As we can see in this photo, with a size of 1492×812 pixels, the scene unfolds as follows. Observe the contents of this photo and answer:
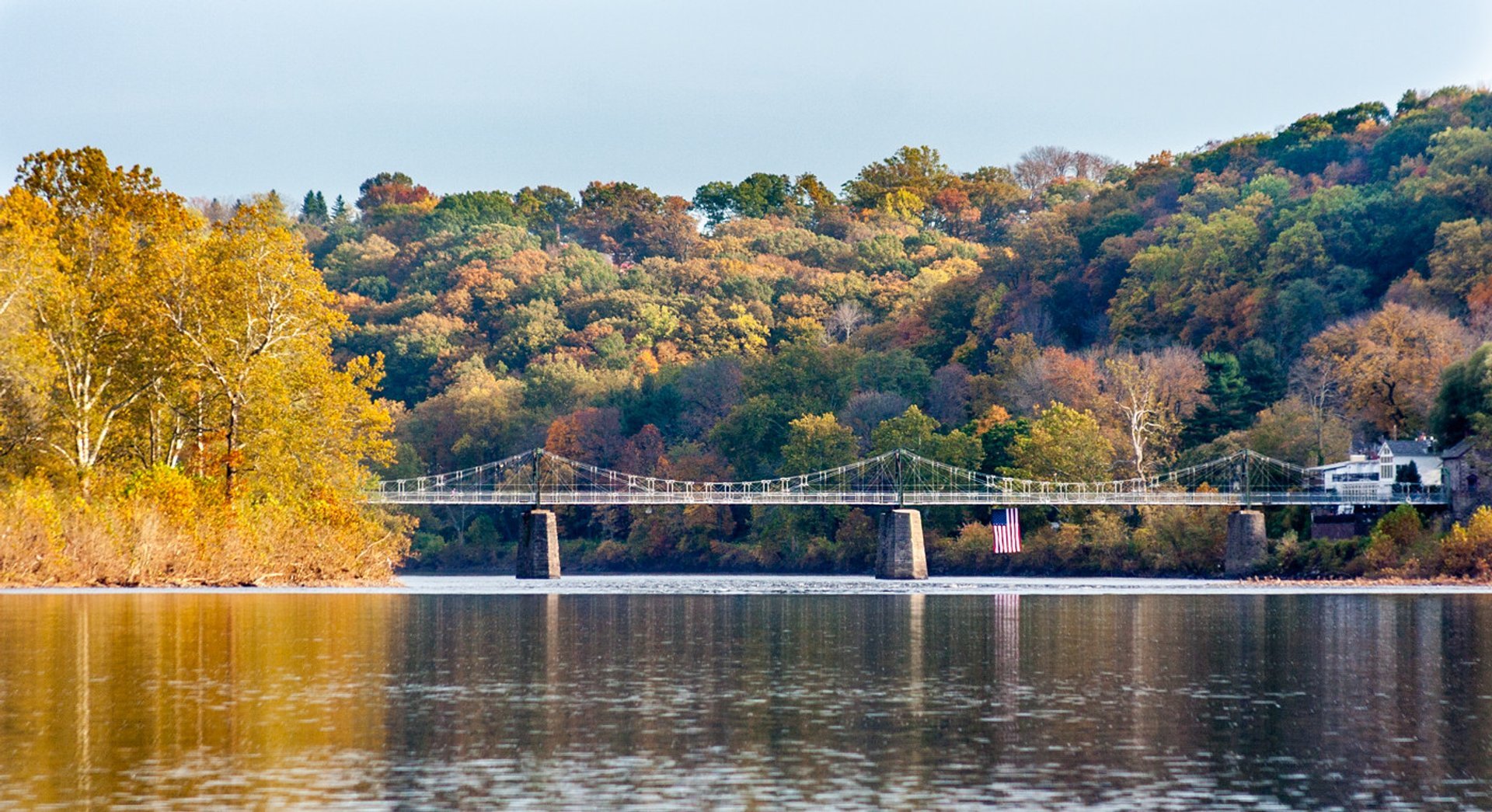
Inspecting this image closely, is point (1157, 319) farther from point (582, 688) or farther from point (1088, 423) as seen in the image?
point (582, 688)

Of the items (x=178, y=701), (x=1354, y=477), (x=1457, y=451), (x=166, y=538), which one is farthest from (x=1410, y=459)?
(x=178, y=701)

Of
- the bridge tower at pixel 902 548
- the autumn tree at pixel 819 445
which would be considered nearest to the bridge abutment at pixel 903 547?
the bridge tower at pixel 902 548

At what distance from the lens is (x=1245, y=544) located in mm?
82500

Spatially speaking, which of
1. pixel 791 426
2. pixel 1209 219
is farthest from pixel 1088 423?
pixel 1209 219

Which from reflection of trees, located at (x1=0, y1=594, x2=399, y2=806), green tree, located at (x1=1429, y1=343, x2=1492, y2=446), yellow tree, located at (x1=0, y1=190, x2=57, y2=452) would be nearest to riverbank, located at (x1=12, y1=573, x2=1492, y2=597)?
yellow tree, located at (x1=0, y1=190, x2=57, y2=452)

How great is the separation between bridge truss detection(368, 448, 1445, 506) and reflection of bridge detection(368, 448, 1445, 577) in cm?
8

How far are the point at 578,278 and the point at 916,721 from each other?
11565cm

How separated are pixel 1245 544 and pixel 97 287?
52479mm

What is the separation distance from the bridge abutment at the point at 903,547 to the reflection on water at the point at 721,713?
45905mm

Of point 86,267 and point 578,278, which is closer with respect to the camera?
point 86,267

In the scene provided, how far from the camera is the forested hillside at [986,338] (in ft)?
300

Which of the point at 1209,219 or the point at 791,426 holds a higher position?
the point at 1209,219

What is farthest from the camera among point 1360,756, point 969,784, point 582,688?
point 582,688

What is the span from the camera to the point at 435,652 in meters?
33.5
